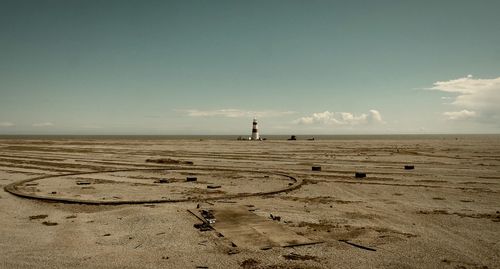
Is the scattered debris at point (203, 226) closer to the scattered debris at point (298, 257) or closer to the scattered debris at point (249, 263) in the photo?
the scattered debris at point (249, 263)

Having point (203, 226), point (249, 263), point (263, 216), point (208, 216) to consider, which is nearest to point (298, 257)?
point (249, 263)

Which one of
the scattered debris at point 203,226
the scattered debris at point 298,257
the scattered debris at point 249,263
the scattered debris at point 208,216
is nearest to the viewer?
the scattered debris at point 249,263

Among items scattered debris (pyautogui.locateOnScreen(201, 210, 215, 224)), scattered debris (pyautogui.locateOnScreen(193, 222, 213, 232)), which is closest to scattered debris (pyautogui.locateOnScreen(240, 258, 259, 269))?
scattered debris (pyautogui.locateOnScreen(193, 222, 213, 232))

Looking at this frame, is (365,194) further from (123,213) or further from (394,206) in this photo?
(123,213)

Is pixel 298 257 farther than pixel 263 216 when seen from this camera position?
No

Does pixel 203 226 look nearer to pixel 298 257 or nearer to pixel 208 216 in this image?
pixel 208 216

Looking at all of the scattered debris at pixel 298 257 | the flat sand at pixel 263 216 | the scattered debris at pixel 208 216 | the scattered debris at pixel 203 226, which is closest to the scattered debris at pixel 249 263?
the flat sand at pixel 263 216

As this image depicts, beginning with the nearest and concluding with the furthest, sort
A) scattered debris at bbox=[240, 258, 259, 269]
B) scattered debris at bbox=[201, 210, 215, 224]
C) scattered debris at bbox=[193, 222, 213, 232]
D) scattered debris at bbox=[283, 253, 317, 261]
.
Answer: scattered debris at bbox=[240, 258, 259, 269] < scattered debris at bbox=[283, 253, 317, 261] < scattered debris at bbox=[193, 222, 213, 232] < scattered debris at bbox=[201, 210, 215, 224]

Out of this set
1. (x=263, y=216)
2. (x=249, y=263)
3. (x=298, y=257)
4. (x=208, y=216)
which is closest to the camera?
(x=249, y=263)

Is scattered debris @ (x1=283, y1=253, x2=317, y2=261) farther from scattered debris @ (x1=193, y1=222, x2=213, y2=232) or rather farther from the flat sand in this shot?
Answer: scattered debris @ (x1=193, y1=222, x2=213, y2=232)

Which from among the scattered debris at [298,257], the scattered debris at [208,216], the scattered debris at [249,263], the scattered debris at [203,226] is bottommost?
the scattered debris at [249,263]

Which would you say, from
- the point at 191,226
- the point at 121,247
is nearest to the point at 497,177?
the point at 191,226

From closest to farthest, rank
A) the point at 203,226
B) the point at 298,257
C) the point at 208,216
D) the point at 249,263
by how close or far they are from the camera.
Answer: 1. the point at 249,263
2. the point at 298,257
3. the point at 203,226
4. the point at 208,216
